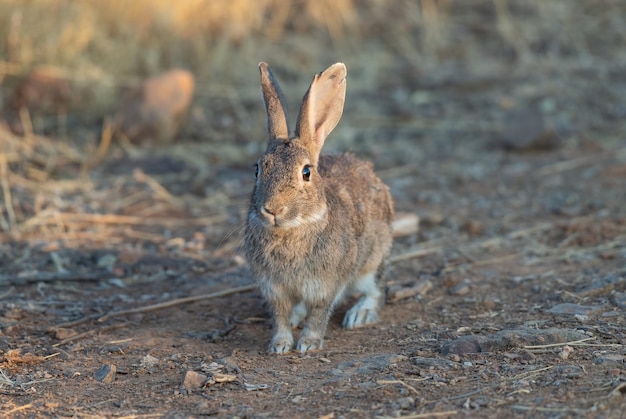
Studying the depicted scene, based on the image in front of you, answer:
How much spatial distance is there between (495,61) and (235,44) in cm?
317

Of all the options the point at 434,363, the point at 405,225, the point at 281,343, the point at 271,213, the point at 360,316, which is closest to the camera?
the point at 434,363

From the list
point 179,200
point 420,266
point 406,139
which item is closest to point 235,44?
Result: point 406,139

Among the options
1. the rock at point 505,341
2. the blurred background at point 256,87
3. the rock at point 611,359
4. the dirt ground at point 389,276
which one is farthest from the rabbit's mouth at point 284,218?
the blurred background at point 256,87

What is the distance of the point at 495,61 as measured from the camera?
11.4 meters

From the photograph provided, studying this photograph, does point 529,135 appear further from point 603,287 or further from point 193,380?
point 193,380

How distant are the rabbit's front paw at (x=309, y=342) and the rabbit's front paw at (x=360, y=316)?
16.9 inches

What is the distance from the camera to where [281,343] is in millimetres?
4855

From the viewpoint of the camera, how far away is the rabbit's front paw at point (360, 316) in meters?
5.28

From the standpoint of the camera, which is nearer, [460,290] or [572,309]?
[572,309]

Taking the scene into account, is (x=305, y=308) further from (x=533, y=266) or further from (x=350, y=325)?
(x=533, y=266)

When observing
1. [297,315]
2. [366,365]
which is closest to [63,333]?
[297,315]

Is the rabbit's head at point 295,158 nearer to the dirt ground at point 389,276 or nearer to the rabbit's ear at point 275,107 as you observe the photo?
the rabbit's ear at point 275,107

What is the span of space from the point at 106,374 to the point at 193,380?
46cm

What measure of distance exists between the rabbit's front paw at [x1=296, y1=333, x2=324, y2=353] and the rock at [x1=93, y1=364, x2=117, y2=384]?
0.96 meters
